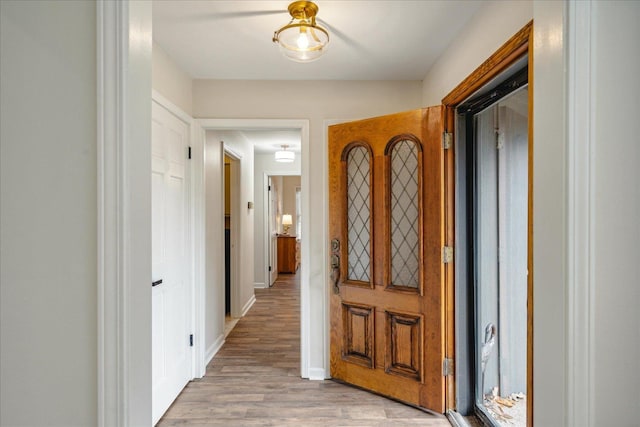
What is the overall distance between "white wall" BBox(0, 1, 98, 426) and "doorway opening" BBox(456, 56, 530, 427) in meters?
2.00

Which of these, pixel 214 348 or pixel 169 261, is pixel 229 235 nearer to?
pixel 214 348

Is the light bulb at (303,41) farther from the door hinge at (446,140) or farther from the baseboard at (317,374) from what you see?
Result: the baseboard at (317,374)

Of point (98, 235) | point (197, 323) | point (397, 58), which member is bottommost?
point (197, 323)

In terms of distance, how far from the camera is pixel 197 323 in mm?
2914

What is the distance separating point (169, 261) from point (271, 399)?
1262 mm

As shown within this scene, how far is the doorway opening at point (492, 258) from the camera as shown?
6.79 ft

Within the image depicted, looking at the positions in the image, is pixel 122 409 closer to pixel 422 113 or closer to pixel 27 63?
pixel 27 63

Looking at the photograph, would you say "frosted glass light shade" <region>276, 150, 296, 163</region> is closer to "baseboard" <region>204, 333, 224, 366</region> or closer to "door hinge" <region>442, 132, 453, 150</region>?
"baseboard" <region>204, 333, 224, 366</region>

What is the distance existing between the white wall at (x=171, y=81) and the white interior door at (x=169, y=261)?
0.14 meters

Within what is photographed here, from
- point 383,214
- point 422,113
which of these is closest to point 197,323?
point 383,214

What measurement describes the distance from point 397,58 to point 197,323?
2640mm

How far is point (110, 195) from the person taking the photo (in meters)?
0.78

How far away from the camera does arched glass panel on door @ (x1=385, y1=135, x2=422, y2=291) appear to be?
2398mm

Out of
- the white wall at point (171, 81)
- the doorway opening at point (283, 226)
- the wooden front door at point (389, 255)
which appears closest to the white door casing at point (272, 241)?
the doorway opening at point (283, 226)
